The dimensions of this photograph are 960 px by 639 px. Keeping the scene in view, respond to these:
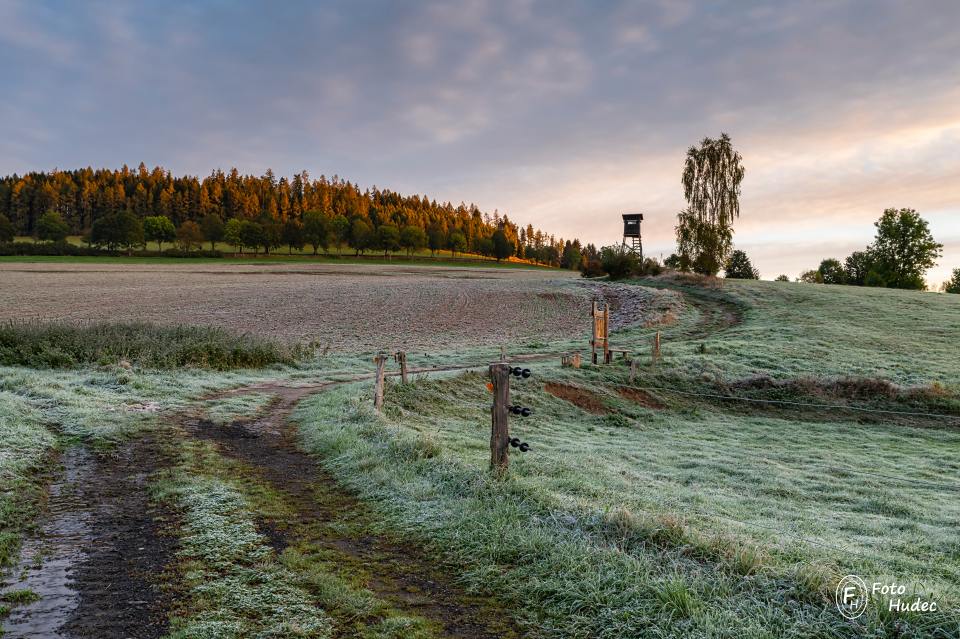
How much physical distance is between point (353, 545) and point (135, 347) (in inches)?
717

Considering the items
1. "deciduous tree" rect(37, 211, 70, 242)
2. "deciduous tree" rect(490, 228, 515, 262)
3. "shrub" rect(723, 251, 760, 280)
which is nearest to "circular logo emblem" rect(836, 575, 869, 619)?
"shrub" rect(723, 251, 760, 280)

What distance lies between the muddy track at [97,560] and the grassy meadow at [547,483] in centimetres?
27

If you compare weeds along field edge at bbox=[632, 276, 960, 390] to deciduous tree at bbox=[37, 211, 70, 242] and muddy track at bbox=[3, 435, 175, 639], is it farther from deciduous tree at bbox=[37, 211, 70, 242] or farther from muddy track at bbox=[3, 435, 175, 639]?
deciduous tree at bbox=[37, 211, 70, 242]

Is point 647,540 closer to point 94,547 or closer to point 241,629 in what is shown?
point 241,629

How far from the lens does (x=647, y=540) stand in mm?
6422

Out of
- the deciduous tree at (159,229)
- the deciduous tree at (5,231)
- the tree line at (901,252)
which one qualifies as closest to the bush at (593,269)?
the tree line at (901,252)

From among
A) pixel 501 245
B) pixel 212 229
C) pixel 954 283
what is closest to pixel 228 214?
pixel 212 229

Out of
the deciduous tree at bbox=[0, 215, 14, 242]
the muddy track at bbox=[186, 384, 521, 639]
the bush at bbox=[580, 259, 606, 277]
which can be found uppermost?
the deciduous tree at bbox=[0, 215, 14, 242]

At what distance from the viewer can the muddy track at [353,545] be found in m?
5.59

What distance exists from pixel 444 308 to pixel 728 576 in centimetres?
4526

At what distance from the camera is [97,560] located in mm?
6586

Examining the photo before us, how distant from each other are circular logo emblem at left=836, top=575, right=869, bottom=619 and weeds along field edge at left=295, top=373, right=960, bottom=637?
0.10 meters

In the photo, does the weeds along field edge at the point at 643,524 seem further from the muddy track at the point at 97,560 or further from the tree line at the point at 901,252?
the tree line at the point at 901,252

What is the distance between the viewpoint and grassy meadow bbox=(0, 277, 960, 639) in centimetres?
541
